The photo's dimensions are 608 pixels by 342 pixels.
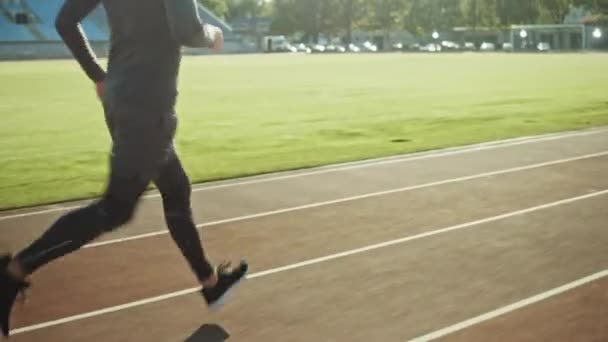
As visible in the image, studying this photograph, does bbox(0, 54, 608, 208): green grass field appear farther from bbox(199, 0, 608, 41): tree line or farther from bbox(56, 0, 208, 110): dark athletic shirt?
bbox(199, 0, 608, 41): tree line

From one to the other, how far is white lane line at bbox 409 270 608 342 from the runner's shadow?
93 cm

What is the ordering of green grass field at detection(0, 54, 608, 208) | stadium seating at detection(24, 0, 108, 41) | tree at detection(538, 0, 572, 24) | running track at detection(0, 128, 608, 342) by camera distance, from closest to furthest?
running track at detection(0, 128, 608, 342) → green grass field at detection(0, 54, 608, 208) → stadium seating at detection(24, 0, 108, 41) → tree at detection(538, 0, 572, 24)

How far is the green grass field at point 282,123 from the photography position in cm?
1048


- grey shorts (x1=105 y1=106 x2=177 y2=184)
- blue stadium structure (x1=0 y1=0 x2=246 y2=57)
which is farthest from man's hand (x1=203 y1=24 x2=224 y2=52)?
blue stadium structure (x1=0 y1=0 x2=246 y2=57)

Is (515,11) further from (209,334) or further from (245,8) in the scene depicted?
(209,334)

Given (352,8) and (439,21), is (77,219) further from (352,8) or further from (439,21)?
(352,8)

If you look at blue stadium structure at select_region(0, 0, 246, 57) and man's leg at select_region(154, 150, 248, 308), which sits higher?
man's leg at select_region(154, 150, 248, 308)

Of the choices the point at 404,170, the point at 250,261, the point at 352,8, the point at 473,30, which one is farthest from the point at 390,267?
the point at 352,8

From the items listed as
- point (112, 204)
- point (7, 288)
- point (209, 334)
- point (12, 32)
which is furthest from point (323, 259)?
point (12, 32)

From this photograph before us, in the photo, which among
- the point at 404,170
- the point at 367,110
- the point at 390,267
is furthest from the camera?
the point at 367,110

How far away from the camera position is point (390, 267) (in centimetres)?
555

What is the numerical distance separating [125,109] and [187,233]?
818mm

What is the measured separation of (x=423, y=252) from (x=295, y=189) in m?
2.74

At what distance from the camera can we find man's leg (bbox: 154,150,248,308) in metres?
4.32
